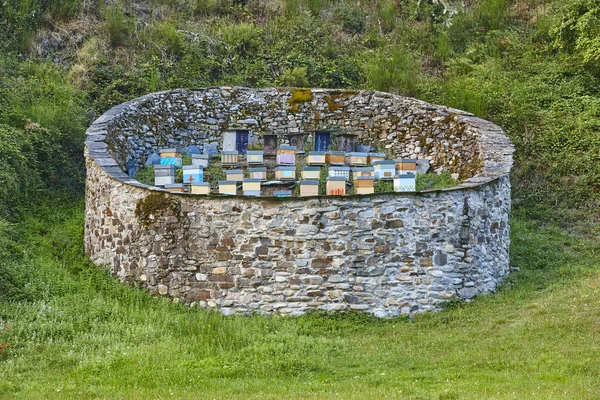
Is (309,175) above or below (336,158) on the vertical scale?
above

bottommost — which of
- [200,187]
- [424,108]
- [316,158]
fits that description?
[316,158]

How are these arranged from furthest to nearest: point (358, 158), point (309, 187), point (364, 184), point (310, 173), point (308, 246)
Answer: point (358, 158) → point (310, 173) → point (364, 184) → point (309, 187) → point (308, 246)

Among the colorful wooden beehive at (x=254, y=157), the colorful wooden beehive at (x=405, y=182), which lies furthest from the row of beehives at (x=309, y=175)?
the colorful wooden beehive at (x=254, y=157)

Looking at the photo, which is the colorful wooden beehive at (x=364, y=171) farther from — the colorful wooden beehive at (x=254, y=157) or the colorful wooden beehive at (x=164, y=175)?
the colorful wooden beehive at (x=164, y=175)

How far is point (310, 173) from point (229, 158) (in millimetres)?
2314

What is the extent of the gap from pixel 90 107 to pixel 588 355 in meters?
13.4

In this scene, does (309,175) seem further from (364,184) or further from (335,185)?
(364,184)

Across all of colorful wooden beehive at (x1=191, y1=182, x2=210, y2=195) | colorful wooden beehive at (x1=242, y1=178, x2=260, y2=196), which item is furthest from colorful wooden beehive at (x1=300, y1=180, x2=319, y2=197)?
colorful wooden beehive at (x1=191, y1=182, x2=210, y2=195)

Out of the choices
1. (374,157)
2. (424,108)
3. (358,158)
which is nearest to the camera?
(358,158)

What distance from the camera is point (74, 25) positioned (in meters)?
23.0

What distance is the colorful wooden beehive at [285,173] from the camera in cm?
1709

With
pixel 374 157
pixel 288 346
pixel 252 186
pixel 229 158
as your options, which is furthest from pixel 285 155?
pixel 288 346

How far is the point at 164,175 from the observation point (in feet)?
55.6

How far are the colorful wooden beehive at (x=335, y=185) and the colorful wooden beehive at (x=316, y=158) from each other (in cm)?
187
